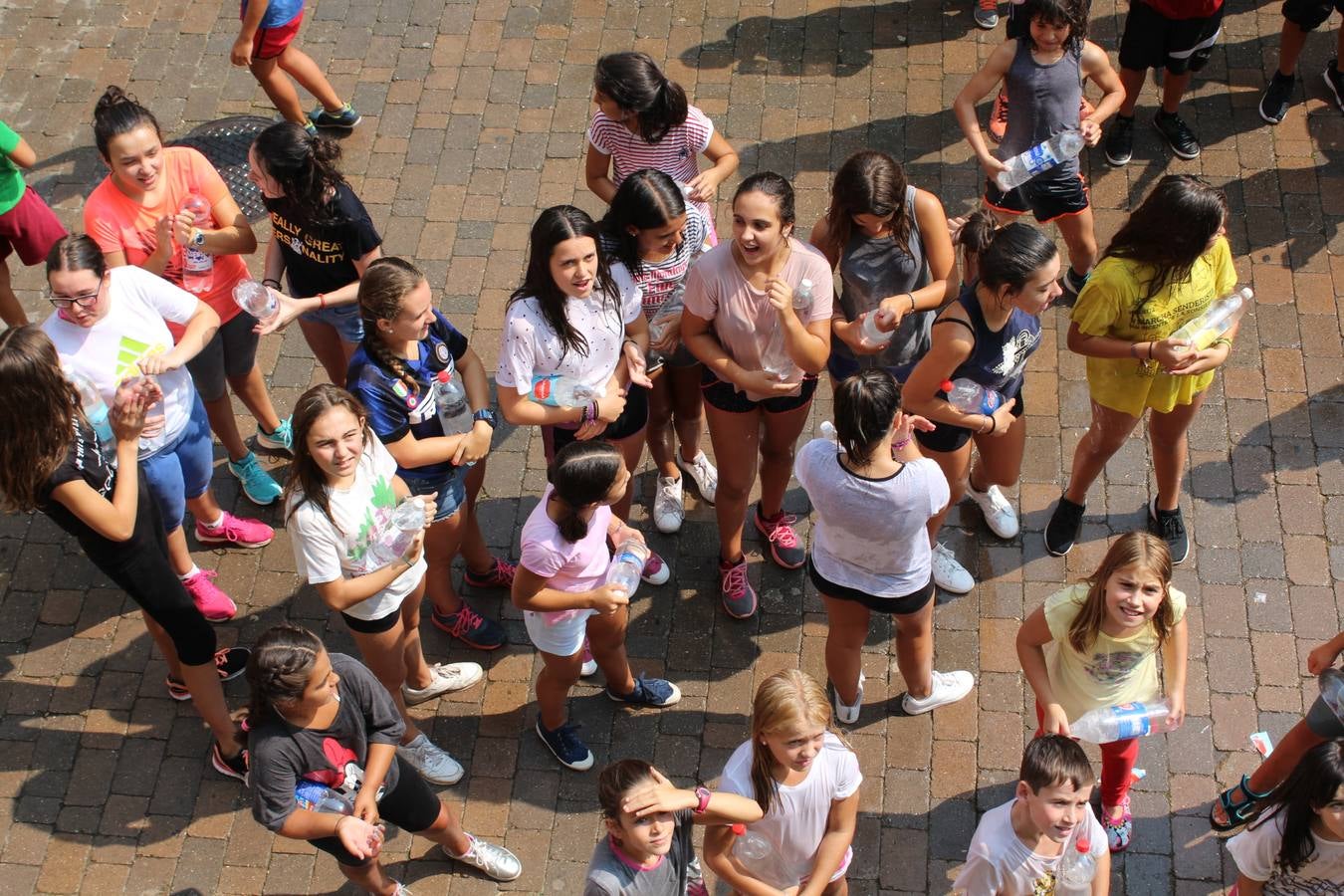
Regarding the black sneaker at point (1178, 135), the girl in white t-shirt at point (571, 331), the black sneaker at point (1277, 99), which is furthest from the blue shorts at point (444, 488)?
the black sneaker at point (1277, 99)

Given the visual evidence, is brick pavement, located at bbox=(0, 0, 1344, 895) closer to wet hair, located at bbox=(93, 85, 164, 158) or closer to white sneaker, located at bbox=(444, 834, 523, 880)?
white sneaker, located at bbox=(444, 834, 523, 880)

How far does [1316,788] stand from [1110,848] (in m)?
1.19

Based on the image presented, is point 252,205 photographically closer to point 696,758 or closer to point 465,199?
point 465,199

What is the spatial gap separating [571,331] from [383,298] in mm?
737

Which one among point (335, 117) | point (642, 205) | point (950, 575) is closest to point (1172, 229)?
point (950, 575)

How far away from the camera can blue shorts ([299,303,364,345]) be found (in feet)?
19.0

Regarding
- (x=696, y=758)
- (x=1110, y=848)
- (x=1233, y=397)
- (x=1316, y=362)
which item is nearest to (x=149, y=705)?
(x=696, y=758)

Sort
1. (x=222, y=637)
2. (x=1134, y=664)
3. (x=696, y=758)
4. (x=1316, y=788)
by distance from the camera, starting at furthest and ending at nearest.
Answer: (x=222, y=637) → (x=696, y=758) → (x=1134, y=664) → (x=1316, y=788)

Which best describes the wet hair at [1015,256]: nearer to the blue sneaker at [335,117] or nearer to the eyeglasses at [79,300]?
the eyeglasses at [79,300]

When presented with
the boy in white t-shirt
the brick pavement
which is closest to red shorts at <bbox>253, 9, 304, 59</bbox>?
the brick pavement

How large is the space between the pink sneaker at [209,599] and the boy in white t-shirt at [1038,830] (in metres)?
3.49

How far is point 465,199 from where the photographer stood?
7.59 metres

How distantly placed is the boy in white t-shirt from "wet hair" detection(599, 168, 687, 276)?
240cm

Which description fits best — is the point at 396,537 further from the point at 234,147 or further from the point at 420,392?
the point at 234,147
